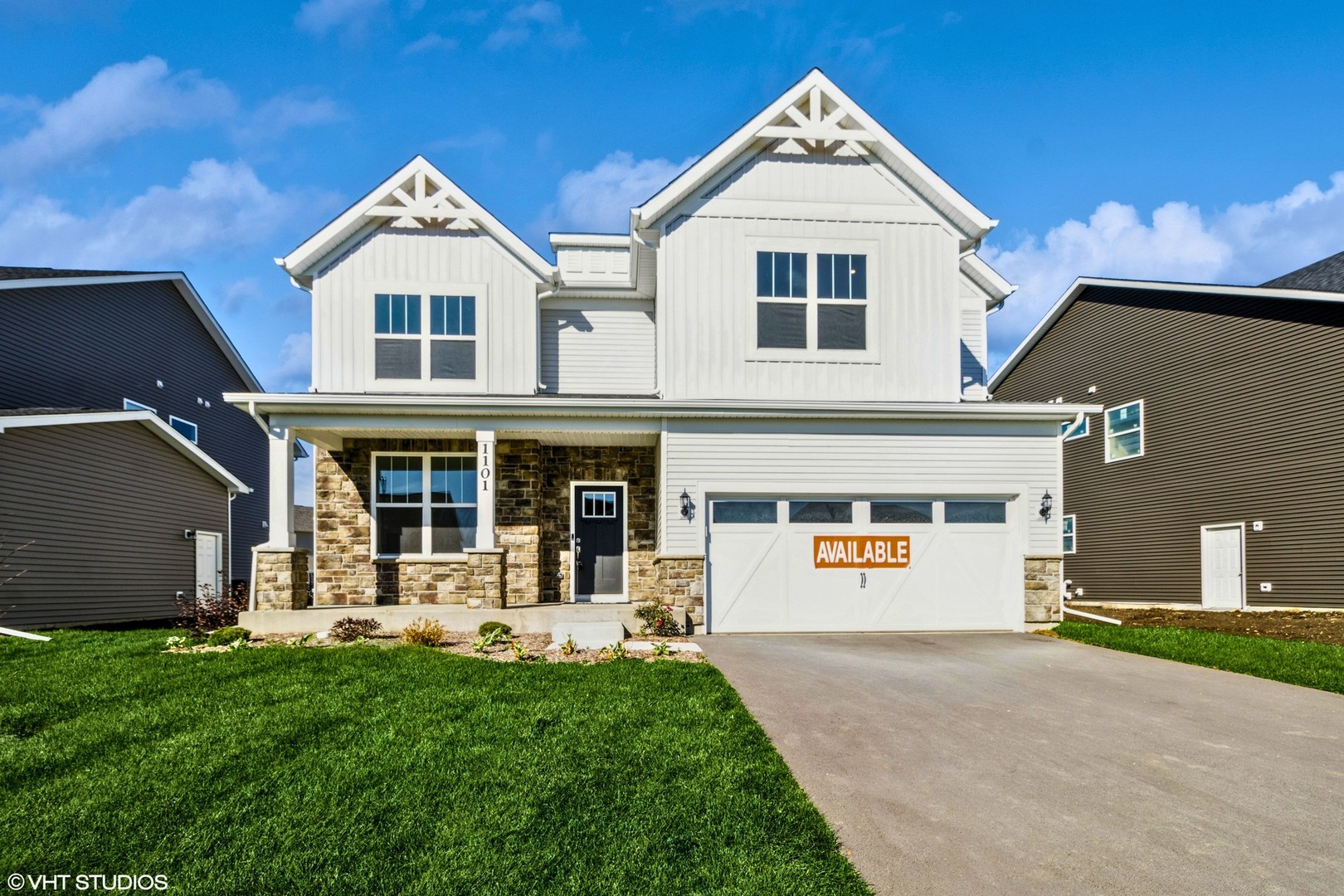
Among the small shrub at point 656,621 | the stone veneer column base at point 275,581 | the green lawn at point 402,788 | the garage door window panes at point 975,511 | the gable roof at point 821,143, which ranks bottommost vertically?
the small shrub at point 656,621

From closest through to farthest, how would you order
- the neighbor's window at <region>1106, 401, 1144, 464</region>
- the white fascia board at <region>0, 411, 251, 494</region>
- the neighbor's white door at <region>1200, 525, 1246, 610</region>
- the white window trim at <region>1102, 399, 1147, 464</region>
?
the white fascia board at <region>0, 411, 251, 494</region>
the neighbor's white door at <region>1200, 525, 1246, 610</region>
the white window trim at <region>1102, 399, 1147, 464</region>
the neighbor's window at <region>1106, 401, 1144, 464</region>

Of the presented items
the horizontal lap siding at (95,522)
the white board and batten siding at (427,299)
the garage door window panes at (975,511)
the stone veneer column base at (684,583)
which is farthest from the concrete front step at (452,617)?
the horizontal lap siding at (95,522)

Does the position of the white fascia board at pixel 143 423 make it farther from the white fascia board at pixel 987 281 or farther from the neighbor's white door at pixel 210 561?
the white fascia board at pixel 987 281

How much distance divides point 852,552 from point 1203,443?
10428 millimetres

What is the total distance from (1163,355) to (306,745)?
64.1 ft

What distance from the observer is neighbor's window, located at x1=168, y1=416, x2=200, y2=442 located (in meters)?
20.6

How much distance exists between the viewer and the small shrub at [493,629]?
10.6 m

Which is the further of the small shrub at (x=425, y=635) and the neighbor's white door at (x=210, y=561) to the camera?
the neighbor's white door at (x=210, y=561)

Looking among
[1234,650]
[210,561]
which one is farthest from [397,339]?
[1234,650]

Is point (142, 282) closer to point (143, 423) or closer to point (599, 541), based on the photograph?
point (143, 423)

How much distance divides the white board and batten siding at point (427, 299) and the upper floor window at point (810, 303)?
3904 millimetres

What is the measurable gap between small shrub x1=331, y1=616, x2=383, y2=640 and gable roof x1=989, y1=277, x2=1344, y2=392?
1650 centimetres

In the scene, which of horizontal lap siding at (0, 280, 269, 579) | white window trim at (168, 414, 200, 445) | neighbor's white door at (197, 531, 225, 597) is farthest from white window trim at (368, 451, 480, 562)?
white window trim at (168, 414, 200, 445)

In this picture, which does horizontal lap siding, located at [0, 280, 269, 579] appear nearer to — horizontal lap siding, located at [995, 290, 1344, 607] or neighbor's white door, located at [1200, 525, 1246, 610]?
horizontal lap siding, located at [995, 290, 1344, 607]
